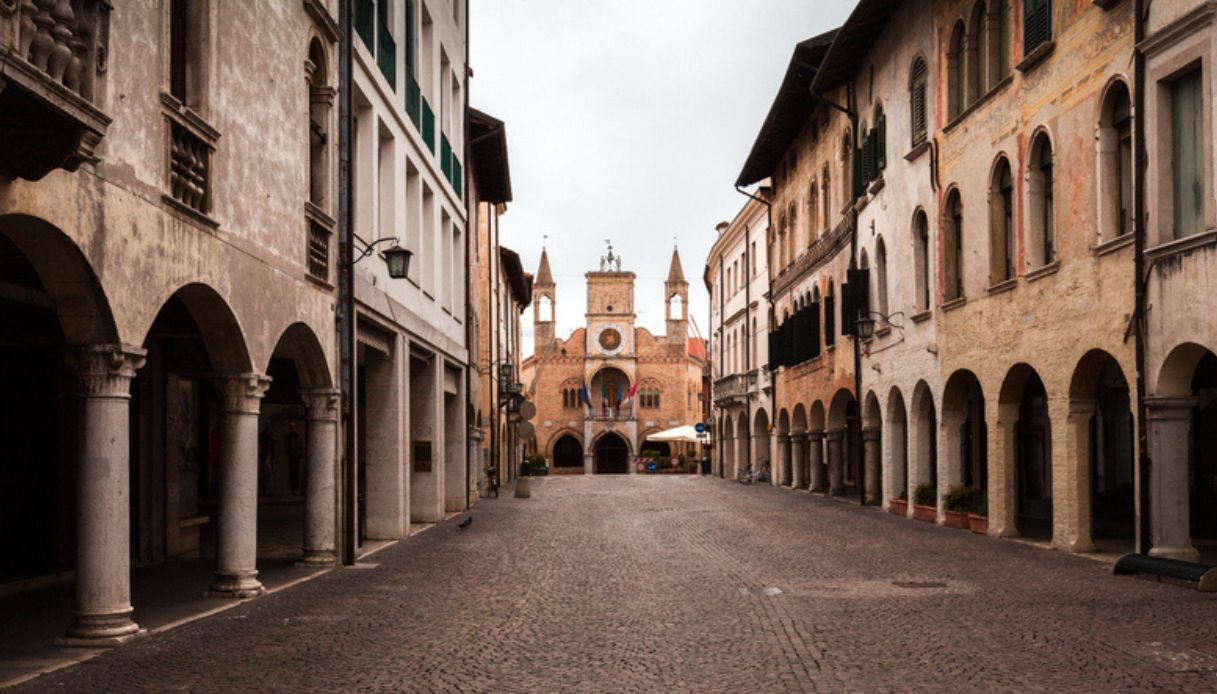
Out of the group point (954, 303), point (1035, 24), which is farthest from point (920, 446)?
point (1035, 24)

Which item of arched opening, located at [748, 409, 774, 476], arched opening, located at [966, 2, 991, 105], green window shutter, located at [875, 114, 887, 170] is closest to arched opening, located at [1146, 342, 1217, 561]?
arched opening, located at [966, 2, 991, 105]

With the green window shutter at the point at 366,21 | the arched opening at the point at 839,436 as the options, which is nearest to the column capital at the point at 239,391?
the green window shutter at the point at 366,21

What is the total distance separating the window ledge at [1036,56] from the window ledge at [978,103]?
530 mm

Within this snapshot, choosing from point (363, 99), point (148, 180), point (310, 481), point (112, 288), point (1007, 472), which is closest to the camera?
point (112, 288)

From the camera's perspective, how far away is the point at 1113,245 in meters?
15.7

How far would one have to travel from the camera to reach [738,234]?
2068 inches

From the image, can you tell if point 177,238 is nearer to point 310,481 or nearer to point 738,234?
point 310,481

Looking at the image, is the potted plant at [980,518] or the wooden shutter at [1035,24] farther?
the potted plant at [980,518]

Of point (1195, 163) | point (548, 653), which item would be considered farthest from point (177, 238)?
point (1195, 163)

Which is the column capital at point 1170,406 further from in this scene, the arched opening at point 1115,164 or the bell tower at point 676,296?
the bell tower at point 676,296

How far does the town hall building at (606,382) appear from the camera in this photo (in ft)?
308

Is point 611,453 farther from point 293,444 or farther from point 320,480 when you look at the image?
point 320,480

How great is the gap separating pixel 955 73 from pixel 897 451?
8.50 m

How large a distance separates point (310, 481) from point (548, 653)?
7089 millimetres
